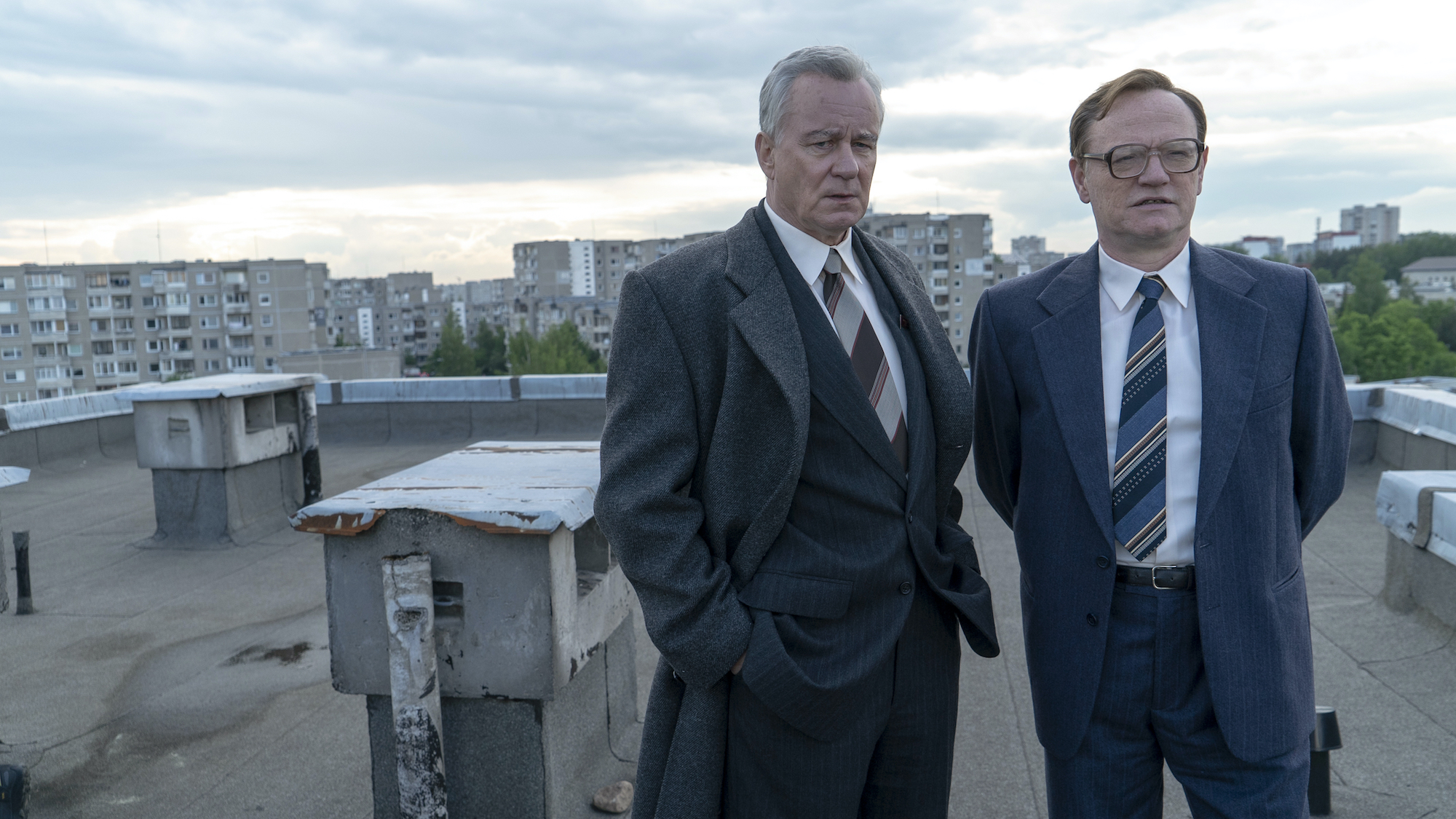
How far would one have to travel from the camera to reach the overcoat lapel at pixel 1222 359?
207 cm

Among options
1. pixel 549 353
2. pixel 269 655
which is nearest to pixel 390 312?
pixel 549 353

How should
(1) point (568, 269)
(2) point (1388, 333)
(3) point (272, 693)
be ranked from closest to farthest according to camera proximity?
(3) point (272, 693)
(2) point (1388, 333)
(1) point (568, 269)

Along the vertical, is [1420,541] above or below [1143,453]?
below

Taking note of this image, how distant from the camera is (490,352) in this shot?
4021 inches

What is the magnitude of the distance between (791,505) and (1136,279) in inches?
36.8

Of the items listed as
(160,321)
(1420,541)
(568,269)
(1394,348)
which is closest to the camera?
(1420,541)

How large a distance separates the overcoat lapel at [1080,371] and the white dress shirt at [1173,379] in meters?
0.02

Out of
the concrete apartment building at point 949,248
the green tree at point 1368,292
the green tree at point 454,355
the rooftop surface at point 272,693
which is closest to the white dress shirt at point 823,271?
the rooftop surface at point 272,693

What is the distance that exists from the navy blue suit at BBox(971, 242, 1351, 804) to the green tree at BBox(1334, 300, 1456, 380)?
7399cm

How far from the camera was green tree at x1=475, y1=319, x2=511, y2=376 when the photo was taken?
100 m

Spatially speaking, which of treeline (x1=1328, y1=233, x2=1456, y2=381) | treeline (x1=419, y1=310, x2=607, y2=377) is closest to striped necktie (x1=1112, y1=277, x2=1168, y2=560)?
treeline (x1=419, y1=310, x2=607, y2=377)

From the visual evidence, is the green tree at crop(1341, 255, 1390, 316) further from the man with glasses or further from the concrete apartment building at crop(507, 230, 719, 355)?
the man with glasses

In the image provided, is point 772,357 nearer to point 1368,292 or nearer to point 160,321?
point 1368,292

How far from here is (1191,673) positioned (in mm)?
2125
